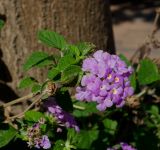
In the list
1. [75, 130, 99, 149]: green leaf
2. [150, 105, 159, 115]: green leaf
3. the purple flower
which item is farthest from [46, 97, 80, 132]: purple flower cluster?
[150, 105, 159, 115]: green leaf

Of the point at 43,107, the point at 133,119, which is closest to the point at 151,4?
the point at 133,119

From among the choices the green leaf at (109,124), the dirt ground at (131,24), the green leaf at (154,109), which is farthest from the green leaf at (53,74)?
the dirt ground at (131,24)

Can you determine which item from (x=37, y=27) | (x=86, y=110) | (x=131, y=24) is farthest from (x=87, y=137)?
(x=131, y=24)

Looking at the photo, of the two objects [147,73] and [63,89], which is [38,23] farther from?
[63,89]

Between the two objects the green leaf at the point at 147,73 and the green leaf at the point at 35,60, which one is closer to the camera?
the green leaf at the point at 35,60

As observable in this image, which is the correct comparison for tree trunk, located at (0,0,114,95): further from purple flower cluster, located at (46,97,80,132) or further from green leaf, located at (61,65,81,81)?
green leaf, located at (61,65,81,81)

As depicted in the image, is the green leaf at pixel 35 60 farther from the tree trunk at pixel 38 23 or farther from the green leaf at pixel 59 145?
the tree trunk at pixel 38 23
